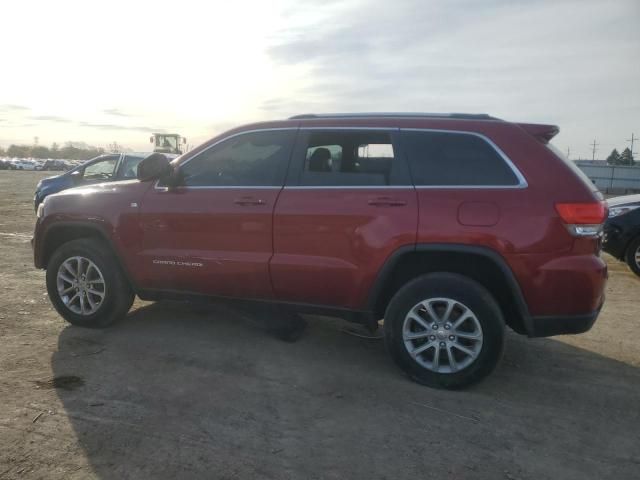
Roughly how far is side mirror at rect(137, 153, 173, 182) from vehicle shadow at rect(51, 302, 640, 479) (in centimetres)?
143

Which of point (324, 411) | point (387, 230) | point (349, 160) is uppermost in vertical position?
point (349, 160)

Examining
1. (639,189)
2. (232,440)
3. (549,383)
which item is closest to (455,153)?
(549,383)

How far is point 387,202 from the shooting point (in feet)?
12.1

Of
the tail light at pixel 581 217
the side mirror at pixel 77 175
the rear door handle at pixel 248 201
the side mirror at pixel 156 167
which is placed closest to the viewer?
the tail light at pixel 581 217

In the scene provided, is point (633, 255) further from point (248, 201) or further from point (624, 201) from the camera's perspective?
point (248, 201)

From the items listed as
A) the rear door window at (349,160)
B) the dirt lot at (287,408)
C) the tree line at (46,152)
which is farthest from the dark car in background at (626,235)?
the tree line at (46,152)

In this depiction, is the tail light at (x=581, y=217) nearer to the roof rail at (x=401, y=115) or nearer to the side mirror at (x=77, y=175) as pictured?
the roof rail at (x=401, y=115)

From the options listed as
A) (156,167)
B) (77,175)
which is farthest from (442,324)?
(77,175)

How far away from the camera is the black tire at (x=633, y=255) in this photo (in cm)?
740

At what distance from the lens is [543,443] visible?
3.00 meters

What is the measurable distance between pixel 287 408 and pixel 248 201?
161cm

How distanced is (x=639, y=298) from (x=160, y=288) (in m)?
5.60

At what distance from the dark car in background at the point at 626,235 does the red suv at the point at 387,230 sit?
4573 millimetres

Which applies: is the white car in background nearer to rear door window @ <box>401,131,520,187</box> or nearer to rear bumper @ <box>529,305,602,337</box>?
→ rear door window @ <box>401,131,520,187</box>
